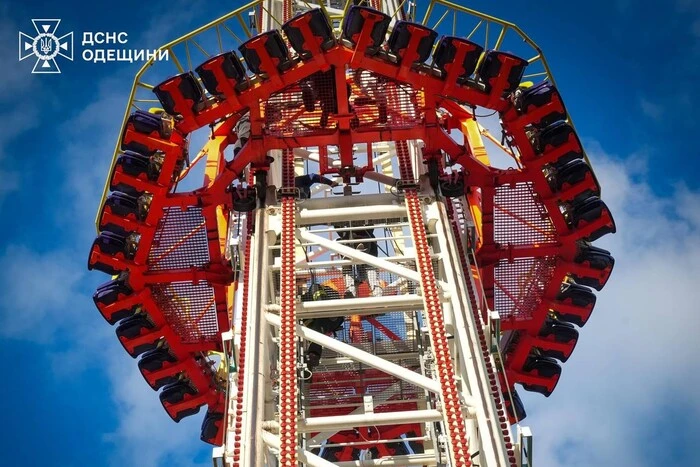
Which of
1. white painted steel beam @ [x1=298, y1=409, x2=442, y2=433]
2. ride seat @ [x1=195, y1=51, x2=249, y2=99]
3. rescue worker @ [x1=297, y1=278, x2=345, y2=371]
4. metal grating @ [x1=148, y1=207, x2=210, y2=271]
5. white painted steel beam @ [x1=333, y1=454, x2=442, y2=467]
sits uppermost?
ride seat @ [x1=195, y1=51, x2=249, y2=99]

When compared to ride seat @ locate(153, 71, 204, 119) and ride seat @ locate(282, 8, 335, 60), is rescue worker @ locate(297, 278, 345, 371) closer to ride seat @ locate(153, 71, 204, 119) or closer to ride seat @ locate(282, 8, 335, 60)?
ride seat @ locate(153, 71, 204, 119)

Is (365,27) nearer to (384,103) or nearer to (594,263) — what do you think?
(384,103)

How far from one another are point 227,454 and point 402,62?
22.3 feet

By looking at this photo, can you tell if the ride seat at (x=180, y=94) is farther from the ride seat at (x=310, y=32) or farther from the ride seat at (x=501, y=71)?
the ride seat at (x=501, y=71)

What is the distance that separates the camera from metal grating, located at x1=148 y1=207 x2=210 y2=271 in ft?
57.7

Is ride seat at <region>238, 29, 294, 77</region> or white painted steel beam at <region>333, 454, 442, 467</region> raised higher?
ride seat at <region>238, 29, 294, 77</region>

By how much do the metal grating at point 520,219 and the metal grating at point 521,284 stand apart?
1.60 ft

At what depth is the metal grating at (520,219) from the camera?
58.1ft

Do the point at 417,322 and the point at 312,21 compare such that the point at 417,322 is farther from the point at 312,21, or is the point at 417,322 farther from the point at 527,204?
the point at 312,21

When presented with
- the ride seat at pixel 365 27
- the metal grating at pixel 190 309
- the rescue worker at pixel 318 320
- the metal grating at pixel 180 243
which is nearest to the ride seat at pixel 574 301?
the rescue worker at pixel 318 320

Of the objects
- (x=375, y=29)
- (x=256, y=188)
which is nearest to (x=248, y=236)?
(x=256, y=188)

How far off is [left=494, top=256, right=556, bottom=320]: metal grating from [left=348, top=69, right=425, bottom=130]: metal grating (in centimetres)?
372

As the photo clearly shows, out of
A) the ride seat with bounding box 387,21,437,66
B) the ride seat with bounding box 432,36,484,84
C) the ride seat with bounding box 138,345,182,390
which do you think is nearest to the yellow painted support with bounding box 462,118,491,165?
the ride seat with bounding box 432,36,484,84

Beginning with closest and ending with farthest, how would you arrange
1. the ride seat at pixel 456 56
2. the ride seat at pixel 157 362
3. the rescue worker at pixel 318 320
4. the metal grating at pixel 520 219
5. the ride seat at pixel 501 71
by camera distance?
the ride seat at pixel 456 56
the ride seat at pixel 501 71
the rescue worker at pixel 318 320
the metal grating at pixel 520 219
the ride seat at pixel 157 362
